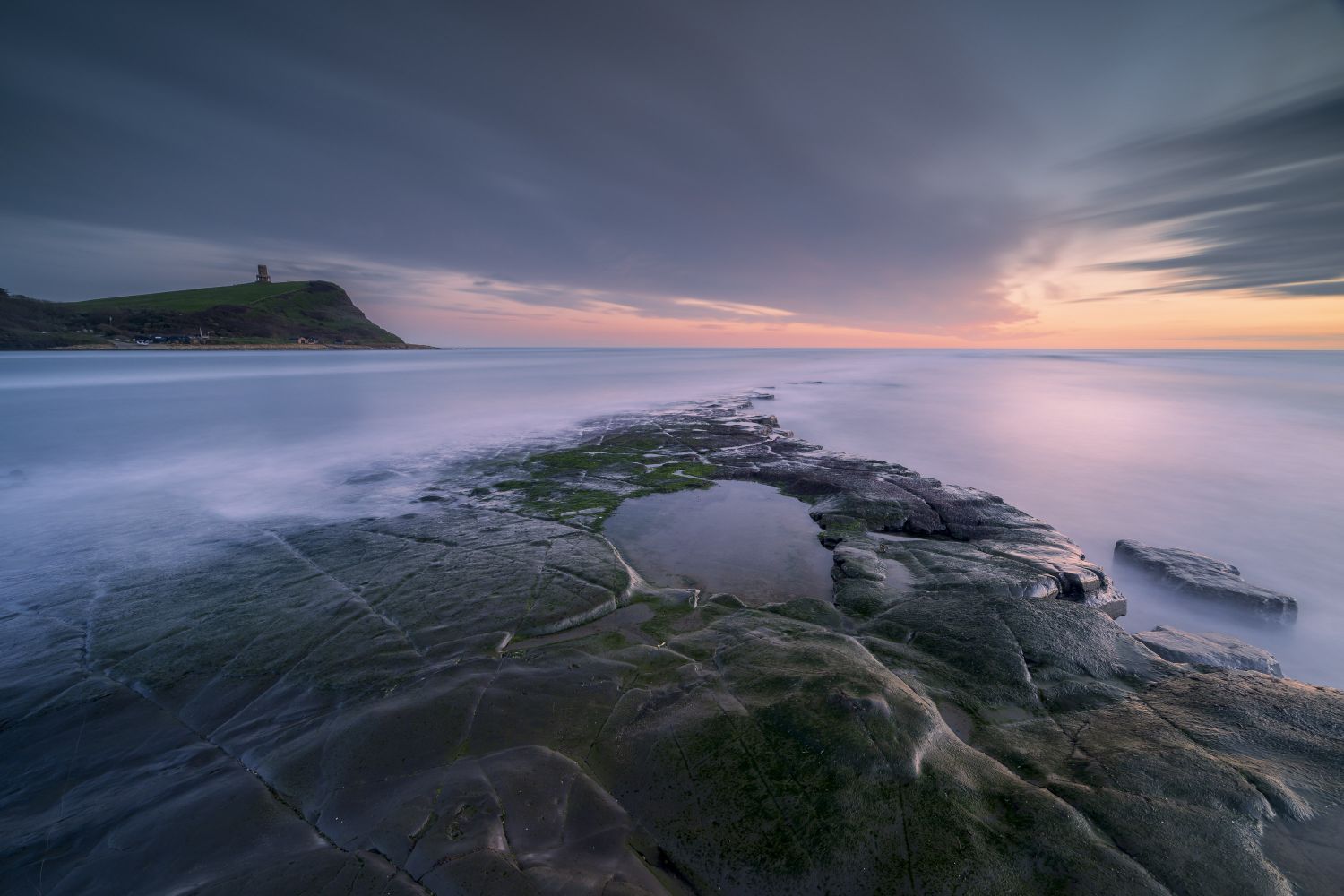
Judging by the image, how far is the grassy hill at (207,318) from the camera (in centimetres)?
9125

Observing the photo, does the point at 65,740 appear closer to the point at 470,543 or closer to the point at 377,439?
the point at 470,543

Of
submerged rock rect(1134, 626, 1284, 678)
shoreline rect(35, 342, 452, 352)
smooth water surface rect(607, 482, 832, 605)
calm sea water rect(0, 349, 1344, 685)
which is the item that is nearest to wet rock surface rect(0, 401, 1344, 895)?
submerged rock rect(1134, 626, 1284, 678)

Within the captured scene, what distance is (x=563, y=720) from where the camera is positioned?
164 inches

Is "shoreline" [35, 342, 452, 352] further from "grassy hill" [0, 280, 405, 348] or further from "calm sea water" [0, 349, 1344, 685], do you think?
"calm sea water" [0, 349, 1344, 685]

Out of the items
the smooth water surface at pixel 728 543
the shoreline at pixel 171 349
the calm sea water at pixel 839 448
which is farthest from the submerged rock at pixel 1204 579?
the shoreline at pixel 171 349

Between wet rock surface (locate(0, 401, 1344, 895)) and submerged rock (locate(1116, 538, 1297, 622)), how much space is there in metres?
1.66

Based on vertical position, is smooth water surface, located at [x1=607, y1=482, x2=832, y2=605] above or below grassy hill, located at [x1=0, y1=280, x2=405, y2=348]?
below

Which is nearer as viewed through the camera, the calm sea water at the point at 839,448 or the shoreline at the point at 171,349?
the calm sea water at the point at 839,448

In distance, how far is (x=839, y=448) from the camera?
17.3 meters

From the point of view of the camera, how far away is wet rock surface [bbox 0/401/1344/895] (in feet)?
9.73

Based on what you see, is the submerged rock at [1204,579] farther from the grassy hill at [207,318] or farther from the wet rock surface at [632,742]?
the grassy hill at [207,318]

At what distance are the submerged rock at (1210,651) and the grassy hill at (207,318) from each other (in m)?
137

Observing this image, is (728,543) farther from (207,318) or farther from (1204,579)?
(207,318)

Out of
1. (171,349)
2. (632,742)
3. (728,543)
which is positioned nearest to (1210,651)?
(728,543)
